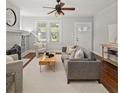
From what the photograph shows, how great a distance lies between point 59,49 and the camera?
1208cm

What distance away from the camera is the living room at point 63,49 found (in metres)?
3.94

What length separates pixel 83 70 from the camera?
4203 millimetres

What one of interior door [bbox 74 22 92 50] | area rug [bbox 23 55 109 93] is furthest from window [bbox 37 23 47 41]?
area rug [bbox 23 55 109 93]

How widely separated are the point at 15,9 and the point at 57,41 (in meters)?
4.81

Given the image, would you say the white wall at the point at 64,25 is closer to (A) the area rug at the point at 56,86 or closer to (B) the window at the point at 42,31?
(B) the window at the point at 42,31

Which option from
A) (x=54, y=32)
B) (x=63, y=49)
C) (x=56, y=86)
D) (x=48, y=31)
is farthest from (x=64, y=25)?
(x=56, y=86)

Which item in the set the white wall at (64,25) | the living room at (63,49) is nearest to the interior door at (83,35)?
the living room at (63,49)

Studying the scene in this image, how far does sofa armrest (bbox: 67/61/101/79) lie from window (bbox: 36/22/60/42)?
7966 millimetres

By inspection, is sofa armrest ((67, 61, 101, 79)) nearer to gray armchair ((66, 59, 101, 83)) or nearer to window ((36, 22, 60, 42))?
gray armchair ((66, 59, 101, 83))

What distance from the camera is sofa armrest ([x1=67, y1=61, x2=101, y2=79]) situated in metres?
4.17

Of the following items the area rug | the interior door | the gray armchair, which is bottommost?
the area rug
